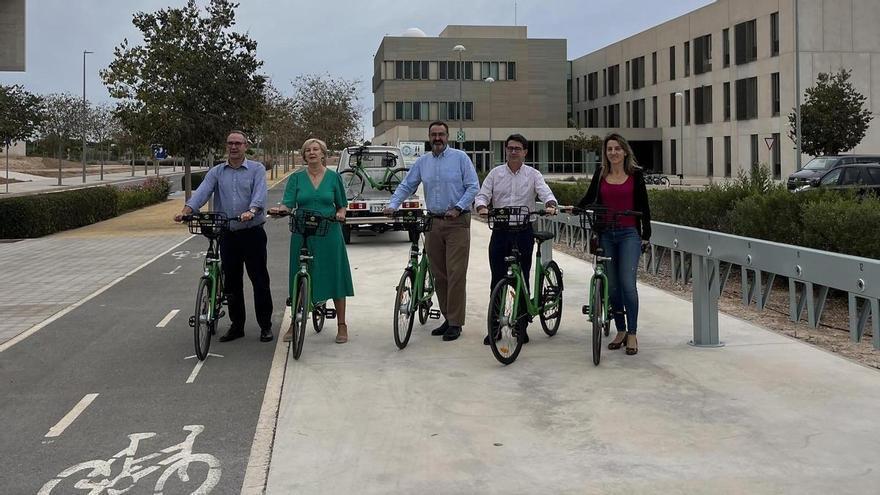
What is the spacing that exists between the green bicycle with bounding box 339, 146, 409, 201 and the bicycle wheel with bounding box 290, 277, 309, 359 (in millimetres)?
10841

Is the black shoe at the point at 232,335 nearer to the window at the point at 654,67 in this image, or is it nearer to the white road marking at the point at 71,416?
the white road marking at the point at 71,416

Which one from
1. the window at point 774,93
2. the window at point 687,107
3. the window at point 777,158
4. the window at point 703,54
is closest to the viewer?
the window at point 777,158

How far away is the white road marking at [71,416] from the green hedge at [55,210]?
15931mm

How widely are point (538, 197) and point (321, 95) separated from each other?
7692cm

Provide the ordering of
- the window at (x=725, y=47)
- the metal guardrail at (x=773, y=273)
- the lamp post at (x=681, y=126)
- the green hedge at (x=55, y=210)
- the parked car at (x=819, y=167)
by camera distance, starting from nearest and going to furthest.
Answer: the metal guardrail at (x=773, y=273), the green hedge at (x=55, y=210), the parked car at (x=819, y=167), the window at (x=725, y=47), the lamp post at (x=681, y=126)

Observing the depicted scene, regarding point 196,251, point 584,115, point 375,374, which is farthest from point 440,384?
point 584,115

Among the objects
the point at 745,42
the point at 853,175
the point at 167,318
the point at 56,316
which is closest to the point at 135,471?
the point at 167,318

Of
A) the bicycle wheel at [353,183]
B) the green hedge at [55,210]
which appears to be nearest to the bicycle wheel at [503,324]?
the bicycle wheel at [353,183]

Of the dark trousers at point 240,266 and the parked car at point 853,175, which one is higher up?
the parked car at point 853,175

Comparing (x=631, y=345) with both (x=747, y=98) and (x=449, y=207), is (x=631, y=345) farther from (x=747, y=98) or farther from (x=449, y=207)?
(x=747, y=98)

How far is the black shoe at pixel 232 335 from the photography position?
28.1 ft

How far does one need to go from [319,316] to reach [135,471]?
156 inches

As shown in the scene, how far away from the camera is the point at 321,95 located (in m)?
83.3

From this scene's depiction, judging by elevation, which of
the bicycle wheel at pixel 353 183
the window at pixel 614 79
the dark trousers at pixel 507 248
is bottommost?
the dark trousers at pixel 507 248
